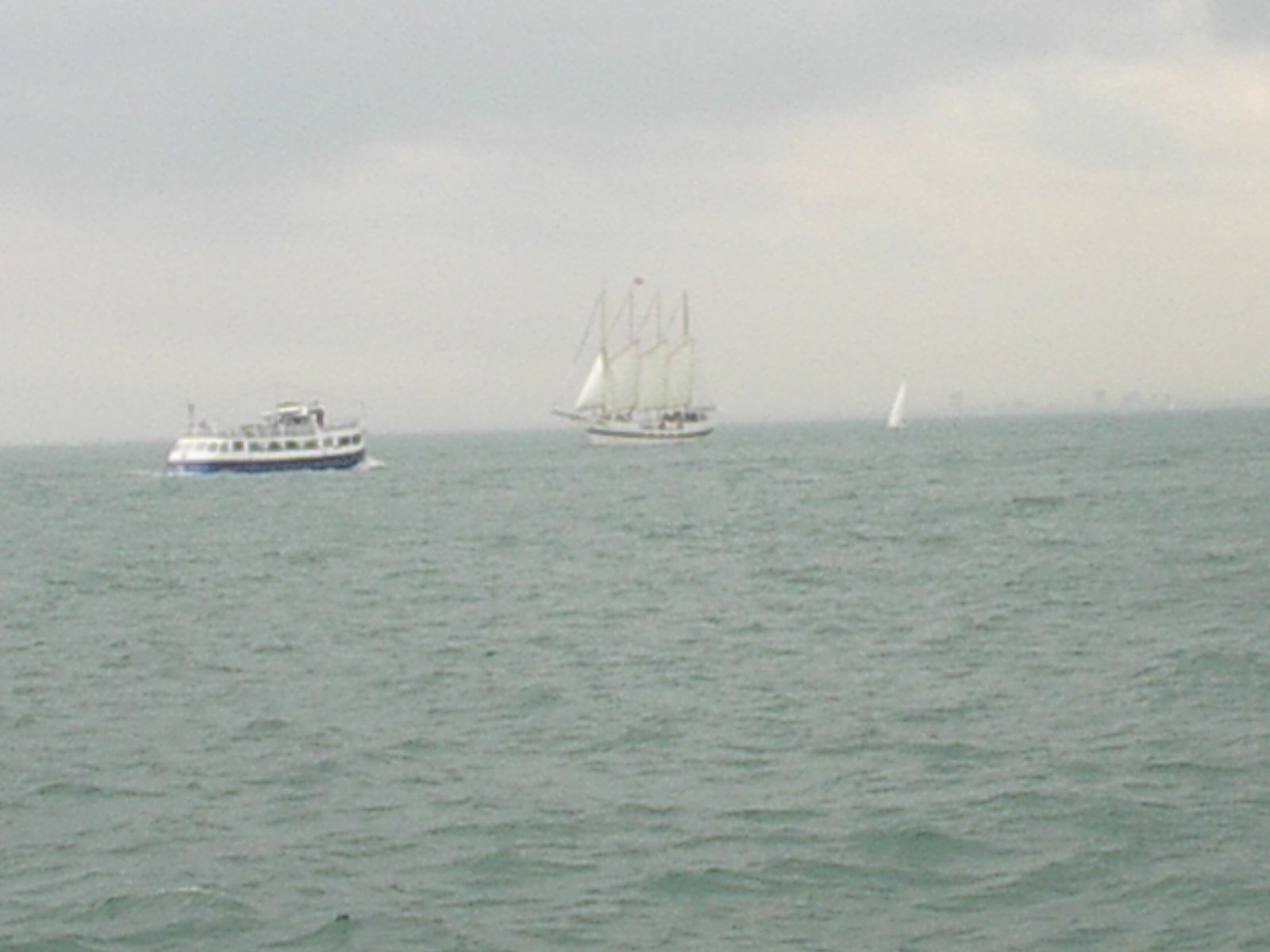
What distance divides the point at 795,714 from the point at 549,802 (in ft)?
19.0

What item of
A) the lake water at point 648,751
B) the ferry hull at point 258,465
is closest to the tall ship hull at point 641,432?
the ferry hull at point 258,465

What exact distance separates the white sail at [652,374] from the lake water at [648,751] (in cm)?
11750

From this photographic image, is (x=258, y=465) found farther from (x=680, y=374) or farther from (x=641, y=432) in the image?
(x=680, y=374)

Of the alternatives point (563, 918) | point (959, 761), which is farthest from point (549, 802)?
point (959, 761)

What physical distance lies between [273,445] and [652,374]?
2527 inches

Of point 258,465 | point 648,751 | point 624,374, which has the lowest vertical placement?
point 648,751

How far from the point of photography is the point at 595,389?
16325 centimetres

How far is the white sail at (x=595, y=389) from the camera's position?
534 ft

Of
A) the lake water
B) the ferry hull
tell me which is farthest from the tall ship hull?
the lake water

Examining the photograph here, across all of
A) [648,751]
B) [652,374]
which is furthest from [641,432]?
[648,751]

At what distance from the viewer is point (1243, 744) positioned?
18.5 metres

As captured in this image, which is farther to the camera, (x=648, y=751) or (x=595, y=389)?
(x=595, y=389)

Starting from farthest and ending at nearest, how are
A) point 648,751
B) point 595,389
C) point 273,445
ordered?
point 595,389
point 273,445
point 648,751

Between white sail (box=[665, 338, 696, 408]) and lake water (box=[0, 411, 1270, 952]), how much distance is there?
119 metres
